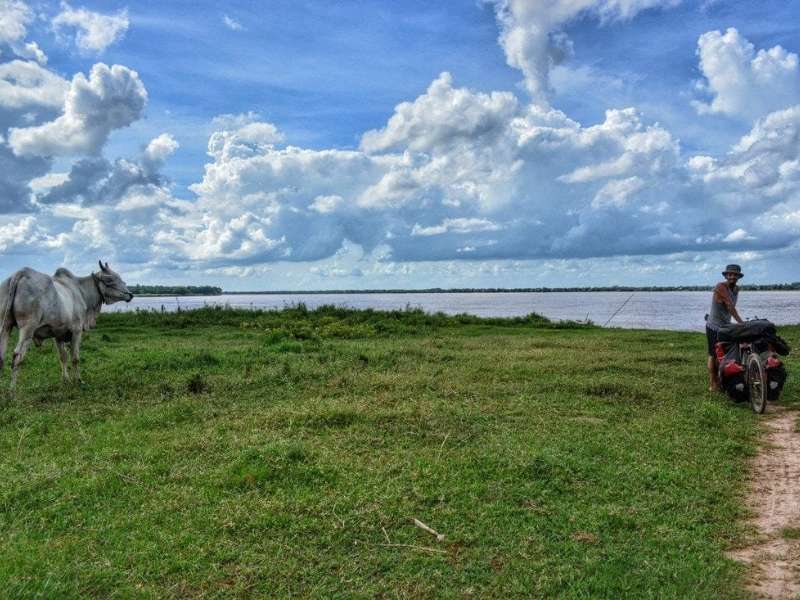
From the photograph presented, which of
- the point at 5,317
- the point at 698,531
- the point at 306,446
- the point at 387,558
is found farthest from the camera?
the point at 5,317

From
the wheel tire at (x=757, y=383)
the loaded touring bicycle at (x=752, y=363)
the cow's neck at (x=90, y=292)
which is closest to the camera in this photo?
the wheel tire at (x=757, y=383)

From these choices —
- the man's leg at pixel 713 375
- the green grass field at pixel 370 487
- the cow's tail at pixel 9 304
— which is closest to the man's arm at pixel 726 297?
the man's leg at pixel 713 375

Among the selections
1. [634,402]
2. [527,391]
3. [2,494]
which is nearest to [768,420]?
[634,402]

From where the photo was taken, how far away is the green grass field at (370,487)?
463cm

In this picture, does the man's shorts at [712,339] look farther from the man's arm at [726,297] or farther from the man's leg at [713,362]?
the man's arm at [726,297]

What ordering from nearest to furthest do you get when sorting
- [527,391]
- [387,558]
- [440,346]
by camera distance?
1. [387,558]
2. [527,391]
3. [440,346]

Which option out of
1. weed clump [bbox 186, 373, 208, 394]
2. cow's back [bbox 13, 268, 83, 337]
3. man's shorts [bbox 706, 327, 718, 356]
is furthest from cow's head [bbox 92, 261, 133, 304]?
man's shorts [bbox 706, 327, 718, 356]

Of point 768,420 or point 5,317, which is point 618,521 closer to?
point 768,420

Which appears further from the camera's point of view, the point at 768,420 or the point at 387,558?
the point at 768,420

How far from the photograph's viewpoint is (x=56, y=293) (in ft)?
38.9

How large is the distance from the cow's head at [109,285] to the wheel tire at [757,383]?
12420 mm

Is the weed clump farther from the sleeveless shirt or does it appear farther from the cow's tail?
the sleeveless shirt

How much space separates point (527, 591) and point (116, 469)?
182 inches

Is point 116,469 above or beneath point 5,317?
beneath
